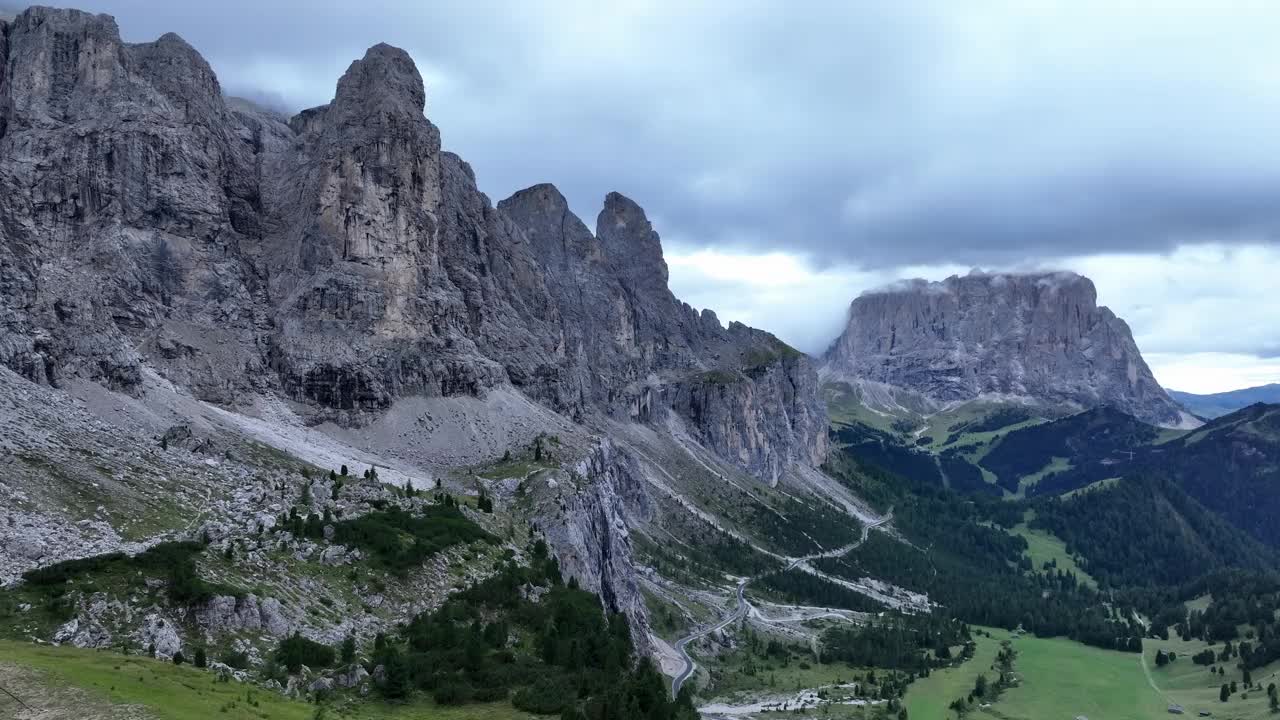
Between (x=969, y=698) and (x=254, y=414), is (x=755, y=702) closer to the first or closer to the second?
(x=969, y=698)

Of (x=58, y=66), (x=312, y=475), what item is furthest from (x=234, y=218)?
(x=312, y=475)

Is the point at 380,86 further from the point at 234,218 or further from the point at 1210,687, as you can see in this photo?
the point at 1210,687

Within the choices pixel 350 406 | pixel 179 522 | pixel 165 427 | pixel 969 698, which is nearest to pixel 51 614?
pixel 179 522

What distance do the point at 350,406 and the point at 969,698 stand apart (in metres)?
115

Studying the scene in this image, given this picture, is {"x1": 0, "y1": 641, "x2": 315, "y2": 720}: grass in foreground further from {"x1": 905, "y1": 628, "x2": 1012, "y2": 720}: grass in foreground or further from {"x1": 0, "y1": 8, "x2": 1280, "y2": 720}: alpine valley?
{"x1": 905, "y1": 628, "x2": 1012, "y2": 720}: grass in foreground

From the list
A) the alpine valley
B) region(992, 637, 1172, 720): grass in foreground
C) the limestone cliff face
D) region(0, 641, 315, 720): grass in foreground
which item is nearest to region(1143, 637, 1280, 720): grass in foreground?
the alpine valley

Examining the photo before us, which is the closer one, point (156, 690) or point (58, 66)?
point (156, 690)

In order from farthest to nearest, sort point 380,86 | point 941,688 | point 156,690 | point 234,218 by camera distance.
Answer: point 380,86, point 941,688, point 234,218, point 156,690

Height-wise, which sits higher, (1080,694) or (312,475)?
(312,475)

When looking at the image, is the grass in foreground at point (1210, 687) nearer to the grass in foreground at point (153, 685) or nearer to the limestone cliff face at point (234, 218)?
the limestone cliff face at point (234, 218)

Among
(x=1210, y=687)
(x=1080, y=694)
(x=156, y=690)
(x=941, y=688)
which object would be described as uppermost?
(x=156, y=690)

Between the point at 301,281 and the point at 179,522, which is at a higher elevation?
the point at 301,281

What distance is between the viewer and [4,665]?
160 feet

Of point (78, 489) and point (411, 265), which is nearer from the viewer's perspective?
point (78, 489)
